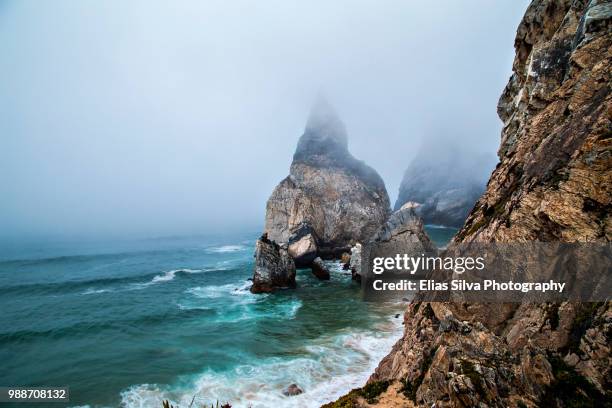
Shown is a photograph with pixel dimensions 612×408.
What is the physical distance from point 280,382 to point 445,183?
158m

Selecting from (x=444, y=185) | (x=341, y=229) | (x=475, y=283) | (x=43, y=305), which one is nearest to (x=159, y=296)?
(x=43, y=305)

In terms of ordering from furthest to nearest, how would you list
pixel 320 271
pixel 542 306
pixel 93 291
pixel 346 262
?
pixel 346 262, pixel 320 271, pixel 93 291, pixel 542 306

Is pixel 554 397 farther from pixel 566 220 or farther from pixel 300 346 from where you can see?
pixel 300 346

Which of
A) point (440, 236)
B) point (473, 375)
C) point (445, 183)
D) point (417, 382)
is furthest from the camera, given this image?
point (445, 183)

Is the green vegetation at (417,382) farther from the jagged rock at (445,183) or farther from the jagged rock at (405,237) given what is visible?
the jagged rock at (445,183)

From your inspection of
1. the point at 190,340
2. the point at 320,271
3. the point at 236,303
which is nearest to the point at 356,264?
the point at 320,271

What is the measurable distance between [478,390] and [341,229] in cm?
5982

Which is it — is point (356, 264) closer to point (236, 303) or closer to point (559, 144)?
point (236, 303)

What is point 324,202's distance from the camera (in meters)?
71.5

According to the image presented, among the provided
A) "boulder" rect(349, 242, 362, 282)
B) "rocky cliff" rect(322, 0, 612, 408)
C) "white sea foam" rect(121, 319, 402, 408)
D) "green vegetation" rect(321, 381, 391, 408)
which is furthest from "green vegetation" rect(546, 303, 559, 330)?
"boulder" rect(349, 242, 362, 282)

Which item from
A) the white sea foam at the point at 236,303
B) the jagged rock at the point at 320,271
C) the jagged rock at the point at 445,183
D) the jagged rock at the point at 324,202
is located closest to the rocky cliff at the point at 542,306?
the white sea foam at the point at 236,303

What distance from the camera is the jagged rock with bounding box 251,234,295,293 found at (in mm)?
45875

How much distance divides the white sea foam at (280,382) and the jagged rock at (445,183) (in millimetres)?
112195

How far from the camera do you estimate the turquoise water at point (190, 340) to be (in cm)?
2127
